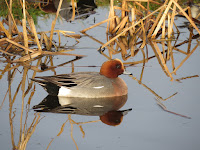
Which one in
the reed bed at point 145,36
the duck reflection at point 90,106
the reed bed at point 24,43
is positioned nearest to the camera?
the duck reflection at point 90,106

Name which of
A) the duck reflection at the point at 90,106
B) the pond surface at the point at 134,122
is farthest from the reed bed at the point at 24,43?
the duck reflection at the point at 90,106

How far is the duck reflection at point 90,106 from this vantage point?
6.36m

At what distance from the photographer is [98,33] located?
11.4m

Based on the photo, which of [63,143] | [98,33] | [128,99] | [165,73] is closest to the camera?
[63,143]

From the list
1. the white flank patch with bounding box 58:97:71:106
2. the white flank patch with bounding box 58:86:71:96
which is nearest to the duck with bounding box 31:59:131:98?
the white flank patch with bounding box 58:86:71:96

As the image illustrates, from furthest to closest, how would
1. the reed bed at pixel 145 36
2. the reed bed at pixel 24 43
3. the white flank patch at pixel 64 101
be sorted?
the reed bed at pixel 145 36, the reed bed at pixel 24 43, the white flank patch at pixel 64 101

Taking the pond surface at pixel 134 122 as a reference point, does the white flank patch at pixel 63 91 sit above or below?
below

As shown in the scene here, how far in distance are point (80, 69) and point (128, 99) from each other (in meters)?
1.54

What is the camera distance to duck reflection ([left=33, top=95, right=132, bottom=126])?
6359mm

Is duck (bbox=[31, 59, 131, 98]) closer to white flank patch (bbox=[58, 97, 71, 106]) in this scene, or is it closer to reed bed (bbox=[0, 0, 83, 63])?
white flank patch (bbox=[58, 97, 71, 106])

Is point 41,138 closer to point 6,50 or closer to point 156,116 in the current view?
point 156,116

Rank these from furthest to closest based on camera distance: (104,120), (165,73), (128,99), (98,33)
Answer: (98,33) < (165,73) < (128,99) < (104,120)

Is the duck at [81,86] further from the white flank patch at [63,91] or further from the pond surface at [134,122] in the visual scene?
the pond surface at [134,122]

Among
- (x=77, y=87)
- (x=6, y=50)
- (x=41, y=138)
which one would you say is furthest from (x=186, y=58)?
(x=41, y=138)
